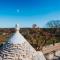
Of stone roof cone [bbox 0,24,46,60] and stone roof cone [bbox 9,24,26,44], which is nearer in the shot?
stone roof cone [bbox 0,24,46,60]

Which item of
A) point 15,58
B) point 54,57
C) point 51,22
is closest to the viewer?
point 15,58

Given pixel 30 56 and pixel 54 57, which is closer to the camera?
pixel 30 56

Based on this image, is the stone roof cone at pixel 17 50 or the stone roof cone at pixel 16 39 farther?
the stone roof cone at pixel 16 39

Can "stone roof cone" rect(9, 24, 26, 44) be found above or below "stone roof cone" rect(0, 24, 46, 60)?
above

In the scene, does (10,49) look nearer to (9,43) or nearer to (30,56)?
(9,43)

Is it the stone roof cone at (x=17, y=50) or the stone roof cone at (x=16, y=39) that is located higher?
the stone roof cone at (x=16, y=39)

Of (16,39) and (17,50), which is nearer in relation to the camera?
(17,50)

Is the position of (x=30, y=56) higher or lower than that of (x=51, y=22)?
lower

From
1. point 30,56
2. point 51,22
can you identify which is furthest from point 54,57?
point 51,22

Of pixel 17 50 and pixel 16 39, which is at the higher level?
pixel 16 39

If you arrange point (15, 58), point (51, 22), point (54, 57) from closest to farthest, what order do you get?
point (15, 58), point (54, 57), point (51, 22)

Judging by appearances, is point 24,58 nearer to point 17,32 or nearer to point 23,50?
point 23,50
